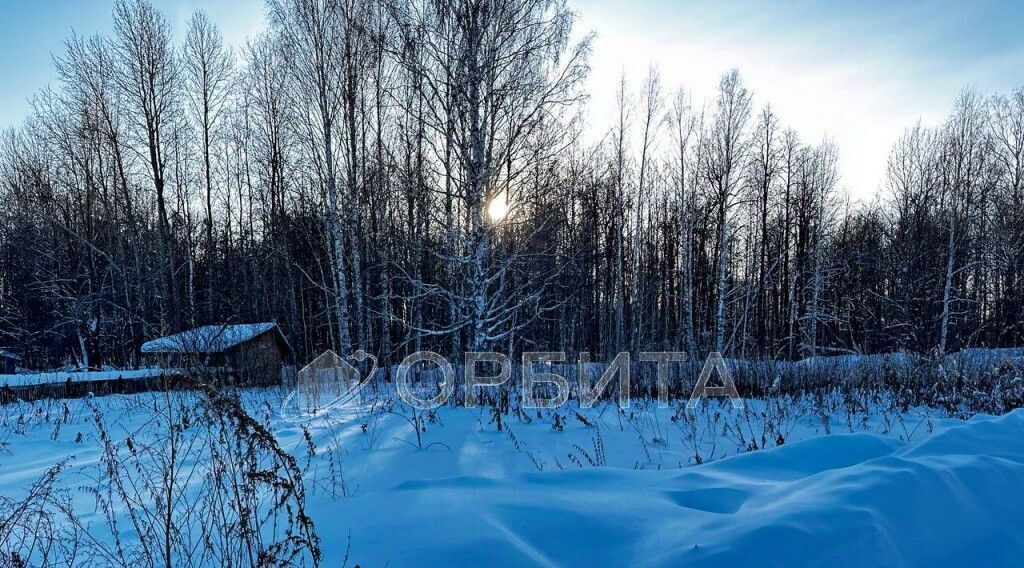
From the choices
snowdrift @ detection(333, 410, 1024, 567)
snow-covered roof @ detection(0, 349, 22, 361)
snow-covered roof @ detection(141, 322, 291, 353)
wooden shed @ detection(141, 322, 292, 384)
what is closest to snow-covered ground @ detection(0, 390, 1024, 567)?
snowdrift @ detection(333, 410, 1024, 567)

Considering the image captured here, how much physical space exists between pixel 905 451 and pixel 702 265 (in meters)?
22.8

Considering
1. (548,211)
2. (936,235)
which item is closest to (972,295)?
(936,235)

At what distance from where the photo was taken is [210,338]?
12.2m

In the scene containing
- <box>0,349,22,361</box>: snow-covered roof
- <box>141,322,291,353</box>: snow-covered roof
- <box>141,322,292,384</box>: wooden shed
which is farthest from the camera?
<box>0,349,22,361</box>: snow-covered roof

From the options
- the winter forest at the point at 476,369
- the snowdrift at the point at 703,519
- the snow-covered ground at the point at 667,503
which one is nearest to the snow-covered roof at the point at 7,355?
the winter forest at the point at 476,369

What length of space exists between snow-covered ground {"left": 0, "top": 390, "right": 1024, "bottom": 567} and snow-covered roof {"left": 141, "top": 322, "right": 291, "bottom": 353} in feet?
19.9

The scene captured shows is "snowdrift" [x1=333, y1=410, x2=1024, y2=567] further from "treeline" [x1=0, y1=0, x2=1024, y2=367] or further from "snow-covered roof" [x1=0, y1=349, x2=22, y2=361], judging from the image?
"snow-covered roof" [x1=0, y1=349, x2=22, y2=361]

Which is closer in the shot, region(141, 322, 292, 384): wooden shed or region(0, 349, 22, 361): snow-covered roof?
region(141, 322, 292, 384): wooden shed

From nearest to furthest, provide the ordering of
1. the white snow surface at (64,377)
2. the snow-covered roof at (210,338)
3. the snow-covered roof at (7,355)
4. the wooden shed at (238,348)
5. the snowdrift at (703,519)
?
the snowdrift at (703,519) → the white snow surface at (64,377) → the snow-covered roof at (210,338) → the wooden shed at (238,348) → the snow-covered roof at (7,355)

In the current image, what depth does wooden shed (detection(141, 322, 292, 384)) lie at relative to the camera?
12.1 metres

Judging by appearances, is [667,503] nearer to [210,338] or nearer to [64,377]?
[210,338]

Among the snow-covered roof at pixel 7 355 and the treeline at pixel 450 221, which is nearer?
the treeline at pixel 450 221

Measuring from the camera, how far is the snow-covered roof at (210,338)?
38.1 ft

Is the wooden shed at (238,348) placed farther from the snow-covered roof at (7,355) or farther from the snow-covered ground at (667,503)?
the snow-covered roof at (7,355)
